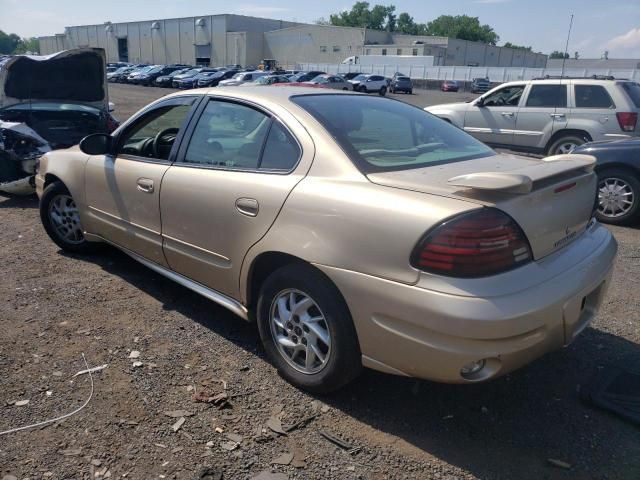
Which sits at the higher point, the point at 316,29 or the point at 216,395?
the point at 316,29

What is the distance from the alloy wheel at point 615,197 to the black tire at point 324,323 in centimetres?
517

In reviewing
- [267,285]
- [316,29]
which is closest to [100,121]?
[267,285]

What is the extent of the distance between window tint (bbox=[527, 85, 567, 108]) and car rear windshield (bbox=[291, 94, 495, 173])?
7.38 meters

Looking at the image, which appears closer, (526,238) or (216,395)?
(526,238)

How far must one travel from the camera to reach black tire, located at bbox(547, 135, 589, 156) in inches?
384

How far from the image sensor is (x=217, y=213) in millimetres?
3244

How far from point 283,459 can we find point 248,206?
4.46ft

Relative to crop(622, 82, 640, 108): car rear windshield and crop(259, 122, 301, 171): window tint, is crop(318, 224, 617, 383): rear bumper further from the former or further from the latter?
crop(622, 82, 640, 108): car rear windshield

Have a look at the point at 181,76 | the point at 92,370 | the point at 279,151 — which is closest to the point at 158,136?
the point at 279,151

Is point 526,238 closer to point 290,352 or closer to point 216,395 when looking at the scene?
point 290,352

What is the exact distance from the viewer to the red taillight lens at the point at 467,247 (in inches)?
90.7

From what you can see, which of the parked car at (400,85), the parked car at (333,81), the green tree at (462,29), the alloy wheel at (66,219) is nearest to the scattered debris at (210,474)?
the alloy wheel at (66,219)

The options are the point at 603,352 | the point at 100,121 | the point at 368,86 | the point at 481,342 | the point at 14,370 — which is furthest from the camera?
the point at 368,86

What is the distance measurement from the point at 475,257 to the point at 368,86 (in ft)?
133
